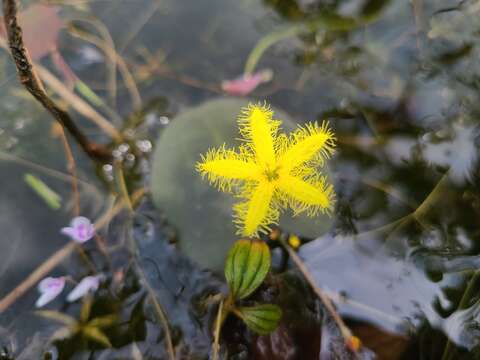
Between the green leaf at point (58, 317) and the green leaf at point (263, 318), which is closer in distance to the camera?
the green leaf at point (263, 318)

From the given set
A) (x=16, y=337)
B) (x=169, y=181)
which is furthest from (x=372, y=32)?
(x=16, y=337)

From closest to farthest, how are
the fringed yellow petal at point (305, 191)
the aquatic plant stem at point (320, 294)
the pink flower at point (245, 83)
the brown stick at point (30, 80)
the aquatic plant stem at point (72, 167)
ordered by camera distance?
the brown stick at point (30, 80), the fringed yellow petal at point (305, 191), the aquatic plant stem at point (320, 294), the aquatic plant stem at point (72, 167), the pink flower at point (245, 83)

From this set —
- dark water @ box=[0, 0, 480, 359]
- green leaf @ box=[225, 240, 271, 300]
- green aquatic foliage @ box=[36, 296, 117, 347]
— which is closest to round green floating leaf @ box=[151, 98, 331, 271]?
dark water @ box=[0, 0, 480, 359]

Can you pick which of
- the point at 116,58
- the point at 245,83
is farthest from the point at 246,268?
the point at 116,58

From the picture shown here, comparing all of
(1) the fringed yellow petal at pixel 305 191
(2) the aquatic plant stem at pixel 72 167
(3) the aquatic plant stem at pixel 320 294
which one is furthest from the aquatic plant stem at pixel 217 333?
(2) the aquatic plant stem at pixel 72 167

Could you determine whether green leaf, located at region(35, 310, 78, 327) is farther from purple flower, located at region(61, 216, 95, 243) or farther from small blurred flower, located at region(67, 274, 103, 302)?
purple flower, located at region(61, 216, 95, 243)

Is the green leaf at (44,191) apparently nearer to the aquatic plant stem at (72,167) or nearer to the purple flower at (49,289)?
the aquatic plant stem at (72,167)
